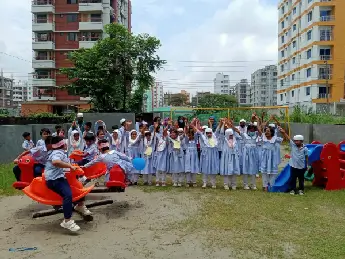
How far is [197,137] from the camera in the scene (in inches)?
416

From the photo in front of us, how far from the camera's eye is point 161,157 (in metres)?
10.4

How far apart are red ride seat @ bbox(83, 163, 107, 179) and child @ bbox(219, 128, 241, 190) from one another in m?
3.41

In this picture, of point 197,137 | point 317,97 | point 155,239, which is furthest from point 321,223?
point 317,97

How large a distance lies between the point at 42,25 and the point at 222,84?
83630mm

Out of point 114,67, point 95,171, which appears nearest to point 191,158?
point 95,171

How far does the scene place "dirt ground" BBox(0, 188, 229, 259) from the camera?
17.7ft

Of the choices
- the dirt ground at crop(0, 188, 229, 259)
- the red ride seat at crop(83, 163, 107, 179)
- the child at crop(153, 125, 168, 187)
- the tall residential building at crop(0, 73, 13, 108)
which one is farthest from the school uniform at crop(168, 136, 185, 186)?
the tall residential building at crop(0, 73, 13, 108)

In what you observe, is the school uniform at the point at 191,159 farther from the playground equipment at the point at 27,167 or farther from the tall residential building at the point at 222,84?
the tall residential building at the point at 222,84

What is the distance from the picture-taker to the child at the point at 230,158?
9.85 m

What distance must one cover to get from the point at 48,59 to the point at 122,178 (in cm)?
4595

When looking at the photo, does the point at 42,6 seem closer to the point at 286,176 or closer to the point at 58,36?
the point at 58,36

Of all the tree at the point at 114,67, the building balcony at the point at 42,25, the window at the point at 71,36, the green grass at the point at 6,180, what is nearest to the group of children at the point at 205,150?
the green grass at the point at 6,180

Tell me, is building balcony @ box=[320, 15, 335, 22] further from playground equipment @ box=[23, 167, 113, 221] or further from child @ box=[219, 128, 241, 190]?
playground equipment @ box=[23, 167, 113, 221]

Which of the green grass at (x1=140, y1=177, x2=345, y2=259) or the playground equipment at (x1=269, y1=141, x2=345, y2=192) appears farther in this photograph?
the playground equipment at (x1=269, y1=141, x2=345, y2=192)
